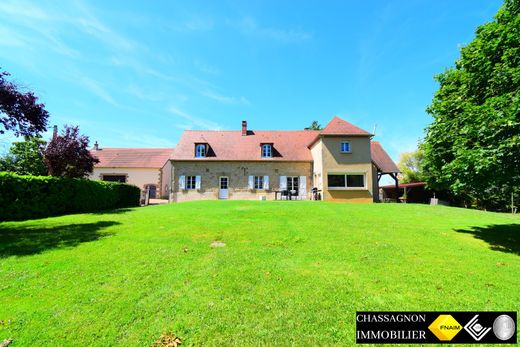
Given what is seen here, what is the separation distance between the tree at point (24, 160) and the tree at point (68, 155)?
1374 centimetres

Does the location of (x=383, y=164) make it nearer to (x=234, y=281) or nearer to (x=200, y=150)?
(x=200, y=150)

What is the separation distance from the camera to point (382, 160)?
22.0 m

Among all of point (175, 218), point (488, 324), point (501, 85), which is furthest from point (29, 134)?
point (501, 85)

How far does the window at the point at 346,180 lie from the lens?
62.1ft

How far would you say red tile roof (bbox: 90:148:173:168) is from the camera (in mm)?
30047

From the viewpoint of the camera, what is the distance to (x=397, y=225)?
29.3ft

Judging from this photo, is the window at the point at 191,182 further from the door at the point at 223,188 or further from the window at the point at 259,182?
the window at the point at 259,182

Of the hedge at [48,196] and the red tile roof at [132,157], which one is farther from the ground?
the red tile roof at [132,157]

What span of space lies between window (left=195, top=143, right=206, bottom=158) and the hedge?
7.56m

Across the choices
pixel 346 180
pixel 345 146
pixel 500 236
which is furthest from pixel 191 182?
pixel 500 236

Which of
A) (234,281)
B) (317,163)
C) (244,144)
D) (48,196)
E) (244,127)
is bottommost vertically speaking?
A: (234,281)

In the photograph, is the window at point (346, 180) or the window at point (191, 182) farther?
the window at point (191, 182)

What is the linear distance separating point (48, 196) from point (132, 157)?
68.0 ft

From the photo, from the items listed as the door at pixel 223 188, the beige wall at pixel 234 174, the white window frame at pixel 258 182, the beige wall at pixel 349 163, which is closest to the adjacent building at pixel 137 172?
the beige wall at pixel 234 174
